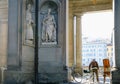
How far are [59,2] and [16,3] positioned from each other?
384 cm

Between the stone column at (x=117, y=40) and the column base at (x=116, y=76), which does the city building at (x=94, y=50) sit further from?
the column base at (x=116, y=76)

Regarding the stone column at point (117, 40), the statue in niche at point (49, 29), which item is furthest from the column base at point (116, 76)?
the statue in niche at point (49, 29)

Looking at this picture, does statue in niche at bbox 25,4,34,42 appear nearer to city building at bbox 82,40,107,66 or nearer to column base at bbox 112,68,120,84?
column base at bbox 112,68,120,84

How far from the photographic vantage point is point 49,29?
1753 cm

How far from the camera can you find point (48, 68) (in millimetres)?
17453

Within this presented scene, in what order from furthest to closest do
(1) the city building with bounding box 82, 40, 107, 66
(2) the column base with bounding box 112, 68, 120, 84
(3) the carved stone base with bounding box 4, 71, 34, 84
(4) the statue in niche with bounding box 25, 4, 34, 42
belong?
(1) the city building with bounding box 82, 40, 107, 66
(2) the column base with bounding box 112, 68, 120, 84
(4) the statue in niche with bounding box 25, 4, 34, 42
(3) the carved stone base with bounding box 4, 71, 34, 84

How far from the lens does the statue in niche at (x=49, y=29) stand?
1753 centimetres

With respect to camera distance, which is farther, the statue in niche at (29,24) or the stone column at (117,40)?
the stone column at (117,40)

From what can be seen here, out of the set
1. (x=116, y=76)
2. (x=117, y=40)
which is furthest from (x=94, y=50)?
(x=116, y=76)

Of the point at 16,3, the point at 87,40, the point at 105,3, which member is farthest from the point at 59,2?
the point at 87,40

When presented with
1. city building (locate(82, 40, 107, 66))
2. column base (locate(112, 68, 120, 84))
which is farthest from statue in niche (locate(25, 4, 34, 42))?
city building (locate(82, 40, 107, 66))

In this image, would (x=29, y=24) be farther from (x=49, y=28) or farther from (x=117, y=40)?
(x=117, y=40)

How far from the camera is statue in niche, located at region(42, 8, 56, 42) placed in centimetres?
1753

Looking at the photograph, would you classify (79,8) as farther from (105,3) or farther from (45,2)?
(45,2)
